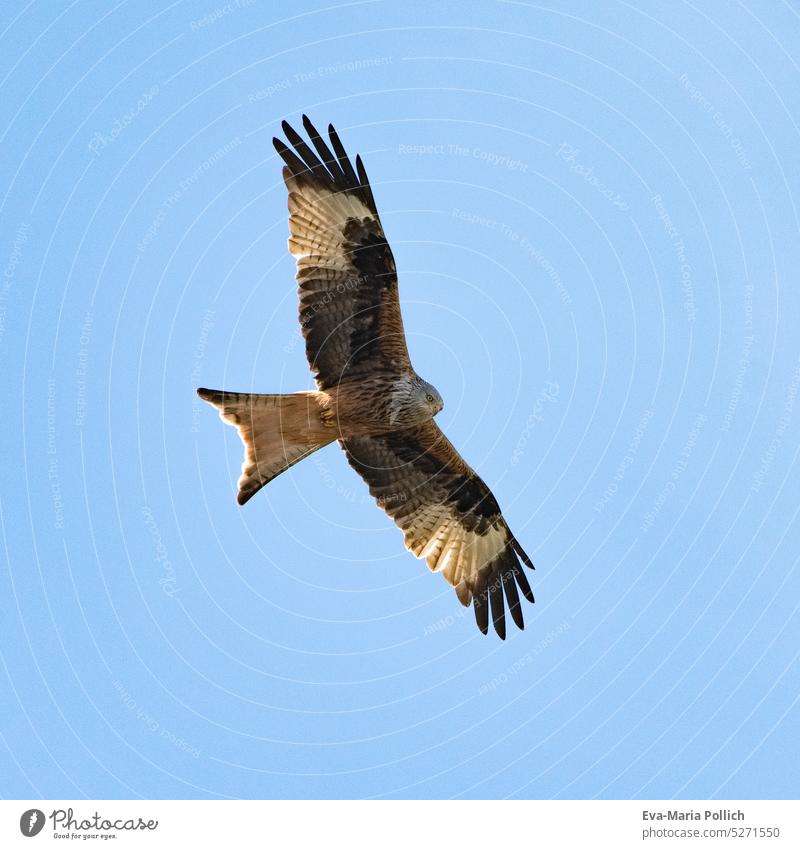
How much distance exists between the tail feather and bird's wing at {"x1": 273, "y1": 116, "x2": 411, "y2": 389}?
380 millimetres

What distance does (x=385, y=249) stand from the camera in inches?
442

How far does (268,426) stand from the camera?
444 inches

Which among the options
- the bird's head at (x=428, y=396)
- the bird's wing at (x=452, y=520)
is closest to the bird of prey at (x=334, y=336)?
the bird's head at (x=428, y=396)

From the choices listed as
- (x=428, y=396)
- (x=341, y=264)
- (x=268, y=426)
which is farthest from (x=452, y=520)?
(x=341, y=264)

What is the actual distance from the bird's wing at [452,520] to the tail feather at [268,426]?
3.07 ft

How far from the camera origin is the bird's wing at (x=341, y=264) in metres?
11.1

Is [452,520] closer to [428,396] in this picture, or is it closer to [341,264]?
[428,396]

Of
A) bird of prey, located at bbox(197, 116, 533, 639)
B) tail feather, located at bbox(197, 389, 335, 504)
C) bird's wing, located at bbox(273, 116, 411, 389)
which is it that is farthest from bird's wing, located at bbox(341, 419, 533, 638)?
bird's wing, located at bbox(273, 116, 411, 389)

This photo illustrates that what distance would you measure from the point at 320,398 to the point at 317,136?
2808 mm

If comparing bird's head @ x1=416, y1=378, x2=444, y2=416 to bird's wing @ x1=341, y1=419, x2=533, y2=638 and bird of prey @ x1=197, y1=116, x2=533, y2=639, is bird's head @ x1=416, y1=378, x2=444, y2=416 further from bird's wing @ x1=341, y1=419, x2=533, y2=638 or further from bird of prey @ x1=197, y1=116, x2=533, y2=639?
bird's wing @ x1=341, y1=419, x2=533, y2=638

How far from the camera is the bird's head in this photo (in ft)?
36.6
